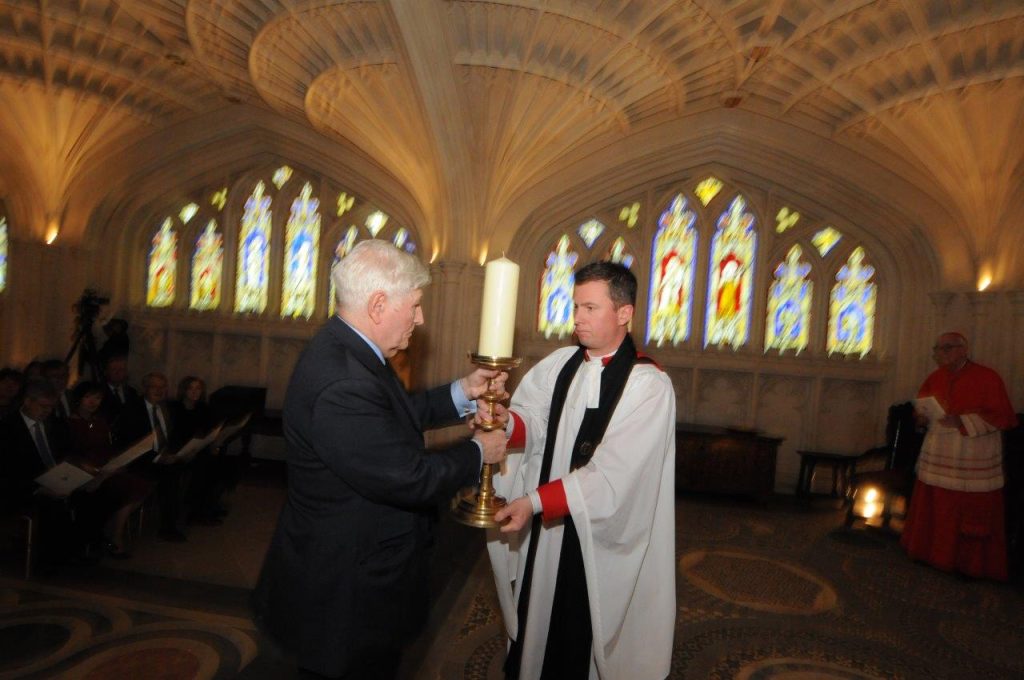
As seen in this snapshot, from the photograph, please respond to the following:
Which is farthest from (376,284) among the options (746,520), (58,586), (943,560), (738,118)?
(738,118)

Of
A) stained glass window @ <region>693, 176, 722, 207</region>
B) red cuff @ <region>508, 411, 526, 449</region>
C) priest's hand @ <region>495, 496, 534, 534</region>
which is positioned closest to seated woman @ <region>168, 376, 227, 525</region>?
red cuff @ <region>508, 411, 526, 449</region>

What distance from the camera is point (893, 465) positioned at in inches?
262

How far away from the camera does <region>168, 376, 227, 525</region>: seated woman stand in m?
5.43

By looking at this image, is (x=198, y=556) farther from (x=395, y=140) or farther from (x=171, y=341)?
(x=171, y=341)

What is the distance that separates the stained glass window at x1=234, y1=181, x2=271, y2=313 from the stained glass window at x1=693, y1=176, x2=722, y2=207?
20.7 ft

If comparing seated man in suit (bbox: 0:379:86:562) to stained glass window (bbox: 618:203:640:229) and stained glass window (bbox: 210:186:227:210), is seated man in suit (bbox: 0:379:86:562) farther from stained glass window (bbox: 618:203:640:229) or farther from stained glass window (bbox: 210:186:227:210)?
stained glass window (bbox: 618:203:640:229)

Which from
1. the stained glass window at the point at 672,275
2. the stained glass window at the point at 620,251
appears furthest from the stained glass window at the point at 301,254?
the stained glass window at the point at 672,275

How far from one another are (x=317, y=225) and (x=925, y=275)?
8261 mm

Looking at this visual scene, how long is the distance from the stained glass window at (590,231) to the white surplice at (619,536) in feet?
21.4

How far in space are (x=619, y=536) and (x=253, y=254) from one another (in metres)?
8.85

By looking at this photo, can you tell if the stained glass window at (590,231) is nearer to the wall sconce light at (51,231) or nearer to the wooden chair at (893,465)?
the wooden chair at (893,465)

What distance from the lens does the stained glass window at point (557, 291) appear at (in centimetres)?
866

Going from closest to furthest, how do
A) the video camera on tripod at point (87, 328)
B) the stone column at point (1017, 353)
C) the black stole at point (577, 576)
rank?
the black stole at point (577, 576), the stone column at point (1017, 353), the video camera on tripod at point (87, 328)

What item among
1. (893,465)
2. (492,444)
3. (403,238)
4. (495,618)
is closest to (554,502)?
(492,444)
